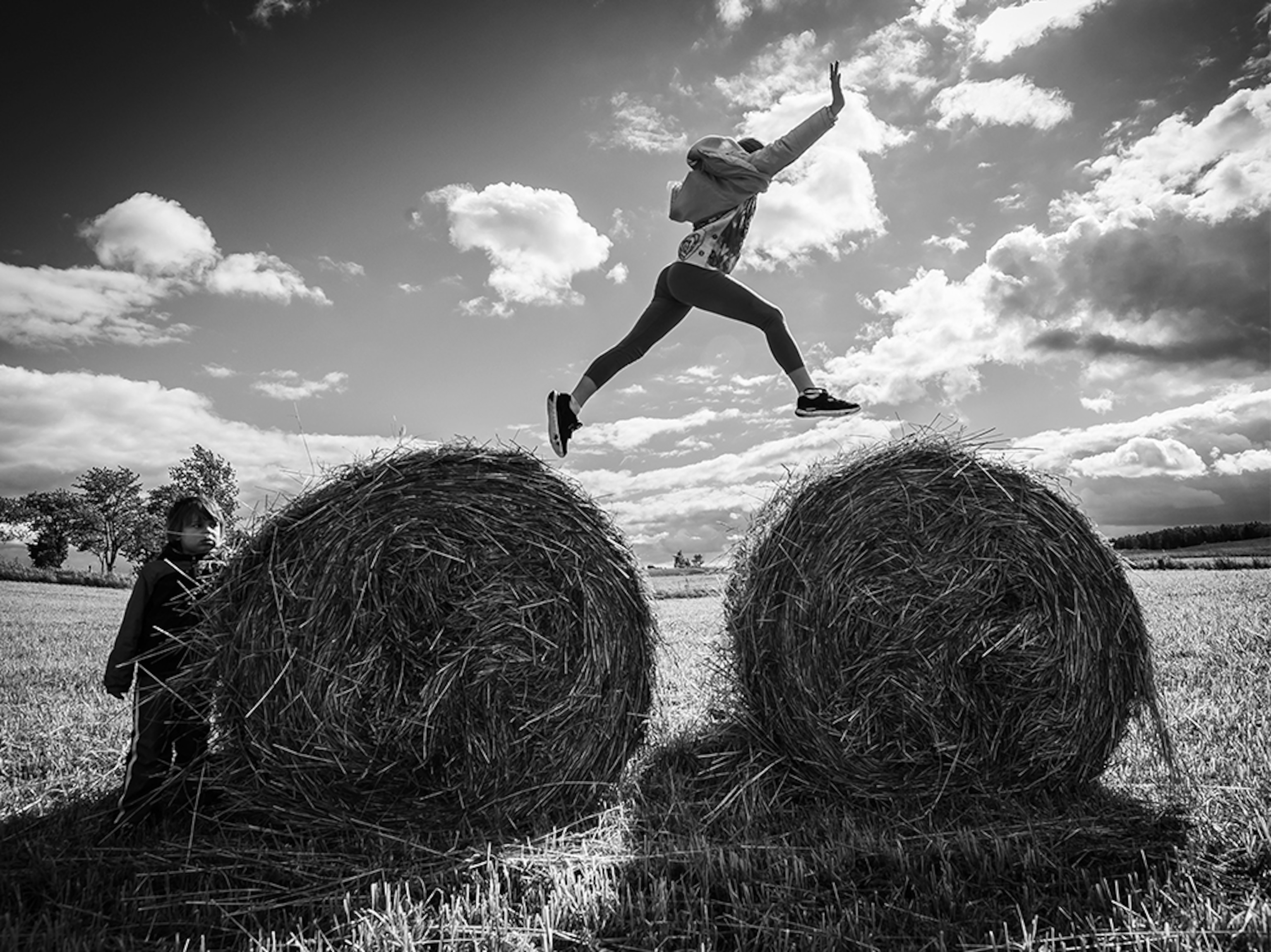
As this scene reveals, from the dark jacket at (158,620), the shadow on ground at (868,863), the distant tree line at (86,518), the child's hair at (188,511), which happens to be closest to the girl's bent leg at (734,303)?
the shadow on ground at (868,863)

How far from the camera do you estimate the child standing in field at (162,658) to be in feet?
11.3

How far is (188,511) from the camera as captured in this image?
3.72m

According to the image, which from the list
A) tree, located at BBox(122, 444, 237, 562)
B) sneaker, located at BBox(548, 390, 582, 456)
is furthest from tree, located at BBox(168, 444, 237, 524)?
sneaker, located at BBox(548, 390, 582, 456)

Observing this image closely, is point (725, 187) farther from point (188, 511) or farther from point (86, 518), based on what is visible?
point (86, 518)

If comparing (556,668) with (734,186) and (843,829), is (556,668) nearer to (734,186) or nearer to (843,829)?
(843,829)

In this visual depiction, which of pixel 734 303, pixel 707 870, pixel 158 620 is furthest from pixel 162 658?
pixel 734 303

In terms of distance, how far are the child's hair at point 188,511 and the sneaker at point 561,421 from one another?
184 centimetres

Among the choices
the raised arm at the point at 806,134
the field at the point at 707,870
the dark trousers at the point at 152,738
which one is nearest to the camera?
the field at the point at 707,870

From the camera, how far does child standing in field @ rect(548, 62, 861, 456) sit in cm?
432

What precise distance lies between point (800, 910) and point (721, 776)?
138 centimetres

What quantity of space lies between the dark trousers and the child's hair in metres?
0.64

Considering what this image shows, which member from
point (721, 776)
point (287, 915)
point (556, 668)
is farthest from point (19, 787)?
point (721, 776)

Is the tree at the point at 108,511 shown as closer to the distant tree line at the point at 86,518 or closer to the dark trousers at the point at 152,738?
the distant tree line at the point at 86,518

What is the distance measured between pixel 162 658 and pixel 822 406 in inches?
137
